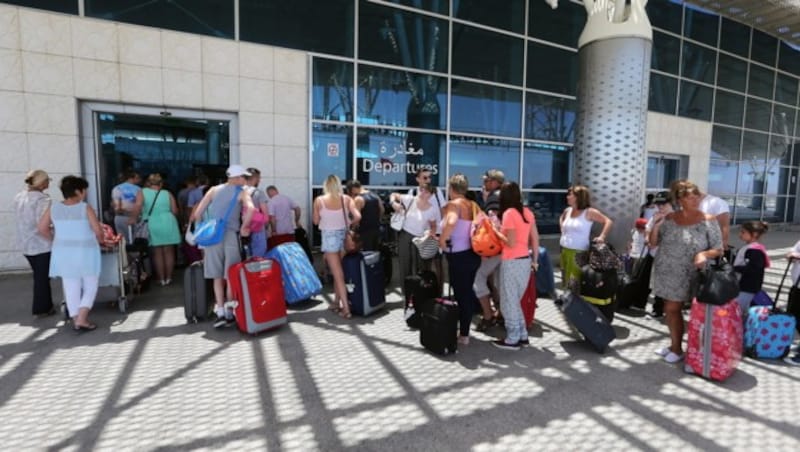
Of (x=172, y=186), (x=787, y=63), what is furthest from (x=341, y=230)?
(x=787, y=63)

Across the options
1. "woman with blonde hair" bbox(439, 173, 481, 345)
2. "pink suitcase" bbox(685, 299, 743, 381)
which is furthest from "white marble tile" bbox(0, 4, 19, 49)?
"pink suitcase" bbox(685, 299, 743, 381)

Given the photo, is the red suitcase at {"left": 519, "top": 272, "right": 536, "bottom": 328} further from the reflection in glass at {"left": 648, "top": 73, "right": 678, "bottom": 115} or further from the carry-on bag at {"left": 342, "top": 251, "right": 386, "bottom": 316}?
the reflection in glass at {"left": 648, "top": 73, "right": 678, "bottom": 115}

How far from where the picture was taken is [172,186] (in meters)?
10.0

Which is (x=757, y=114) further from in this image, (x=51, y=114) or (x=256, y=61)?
(x=51, y=114)

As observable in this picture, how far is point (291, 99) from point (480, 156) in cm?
465

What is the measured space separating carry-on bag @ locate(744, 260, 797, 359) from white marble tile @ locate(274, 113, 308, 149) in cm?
726

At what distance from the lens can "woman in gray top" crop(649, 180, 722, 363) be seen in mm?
3488

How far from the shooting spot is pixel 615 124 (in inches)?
182

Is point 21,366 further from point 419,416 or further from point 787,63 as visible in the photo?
point 787,63

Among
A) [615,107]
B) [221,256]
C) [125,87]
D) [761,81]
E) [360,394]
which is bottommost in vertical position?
[360,394]

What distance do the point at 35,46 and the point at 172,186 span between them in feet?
12.7

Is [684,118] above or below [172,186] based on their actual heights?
above

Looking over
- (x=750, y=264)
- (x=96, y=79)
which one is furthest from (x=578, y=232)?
(x=96, y=79)

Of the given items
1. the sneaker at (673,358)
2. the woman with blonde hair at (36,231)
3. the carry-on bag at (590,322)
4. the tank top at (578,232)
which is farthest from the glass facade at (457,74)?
the sneaker at (673,358)
